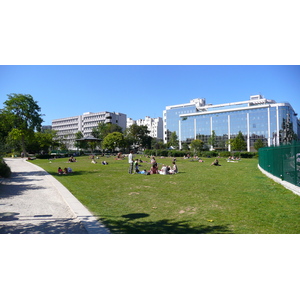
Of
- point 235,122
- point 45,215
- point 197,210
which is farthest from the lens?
point 235,122

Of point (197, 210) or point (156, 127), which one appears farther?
point (156, 127)

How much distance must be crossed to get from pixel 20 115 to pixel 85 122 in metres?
119

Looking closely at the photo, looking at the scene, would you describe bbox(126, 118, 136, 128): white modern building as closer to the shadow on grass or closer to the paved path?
the paved path

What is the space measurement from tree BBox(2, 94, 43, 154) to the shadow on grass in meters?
20.5

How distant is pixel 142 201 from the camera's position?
28.6 ft

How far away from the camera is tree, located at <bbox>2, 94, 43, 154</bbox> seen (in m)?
23.6

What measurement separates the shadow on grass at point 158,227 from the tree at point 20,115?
67.2 ft

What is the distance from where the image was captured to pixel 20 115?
25.7 meters

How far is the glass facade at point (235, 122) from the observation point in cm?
8425

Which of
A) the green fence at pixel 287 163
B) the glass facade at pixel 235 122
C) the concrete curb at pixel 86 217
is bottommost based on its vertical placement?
the concrete curb at pixel 86 217

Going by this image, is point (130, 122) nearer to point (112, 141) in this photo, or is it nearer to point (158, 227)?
point (112, 141)

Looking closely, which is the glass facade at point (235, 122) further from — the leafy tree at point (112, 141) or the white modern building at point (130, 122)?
the white modern building at point (130, 122)

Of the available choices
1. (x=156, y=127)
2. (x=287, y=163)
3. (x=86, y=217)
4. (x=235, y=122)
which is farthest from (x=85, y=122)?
(x=86, y=217)

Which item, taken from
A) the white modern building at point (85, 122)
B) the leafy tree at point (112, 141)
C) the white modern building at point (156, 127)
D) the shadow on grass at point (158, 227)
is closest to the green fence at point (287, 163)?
the shadow on grass at point (158, 227)
